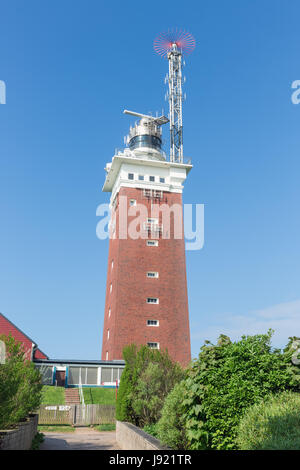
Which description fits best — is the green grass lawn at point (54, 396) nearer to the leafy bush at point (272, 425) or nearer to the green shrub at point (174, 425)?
the green shrub at point (174, 425)

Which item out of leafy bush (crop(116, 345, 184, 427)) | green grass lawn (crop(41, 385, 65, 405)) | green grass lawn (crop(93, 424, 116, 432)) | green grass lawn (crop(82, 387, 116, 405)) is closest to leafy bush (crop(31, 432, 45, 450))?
leafy bush (crop(116, 345, 184, 427))

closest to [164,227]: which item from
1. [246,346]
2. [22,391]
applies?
[22,391]

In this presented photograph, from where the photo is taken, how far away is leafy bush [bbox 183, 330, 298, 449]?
9802 millimetres

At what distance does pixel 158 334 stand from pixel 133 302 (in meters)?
4.38

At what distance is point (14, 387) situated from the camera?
1224cm

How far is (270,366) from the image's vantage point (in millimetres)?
10320

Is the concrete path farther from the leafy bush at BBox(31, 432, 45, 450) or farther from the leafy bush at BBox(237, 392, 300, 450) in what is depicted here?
the leafy bush at BBox(237, 392, 300, 450)

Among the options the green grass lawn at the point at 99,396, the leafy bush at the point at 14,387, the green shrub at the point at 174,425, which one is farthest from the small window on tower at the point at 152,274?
the green shrub at the point at 174,425

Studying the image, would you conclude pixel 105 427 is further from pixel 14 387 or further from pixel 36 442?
pixel 14 387

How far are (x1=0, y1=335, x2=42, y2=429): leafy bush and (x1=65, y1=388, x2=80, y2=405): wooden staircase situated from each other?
19022 mm

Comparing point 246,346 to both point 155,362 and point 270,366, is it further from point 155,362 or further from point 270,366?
point 155,362

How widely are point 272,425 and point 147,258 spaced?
132 feet

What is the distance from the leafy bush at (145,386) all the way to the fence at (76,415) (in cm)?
1094

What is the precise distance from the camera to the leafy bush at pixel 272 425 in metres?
7.81
